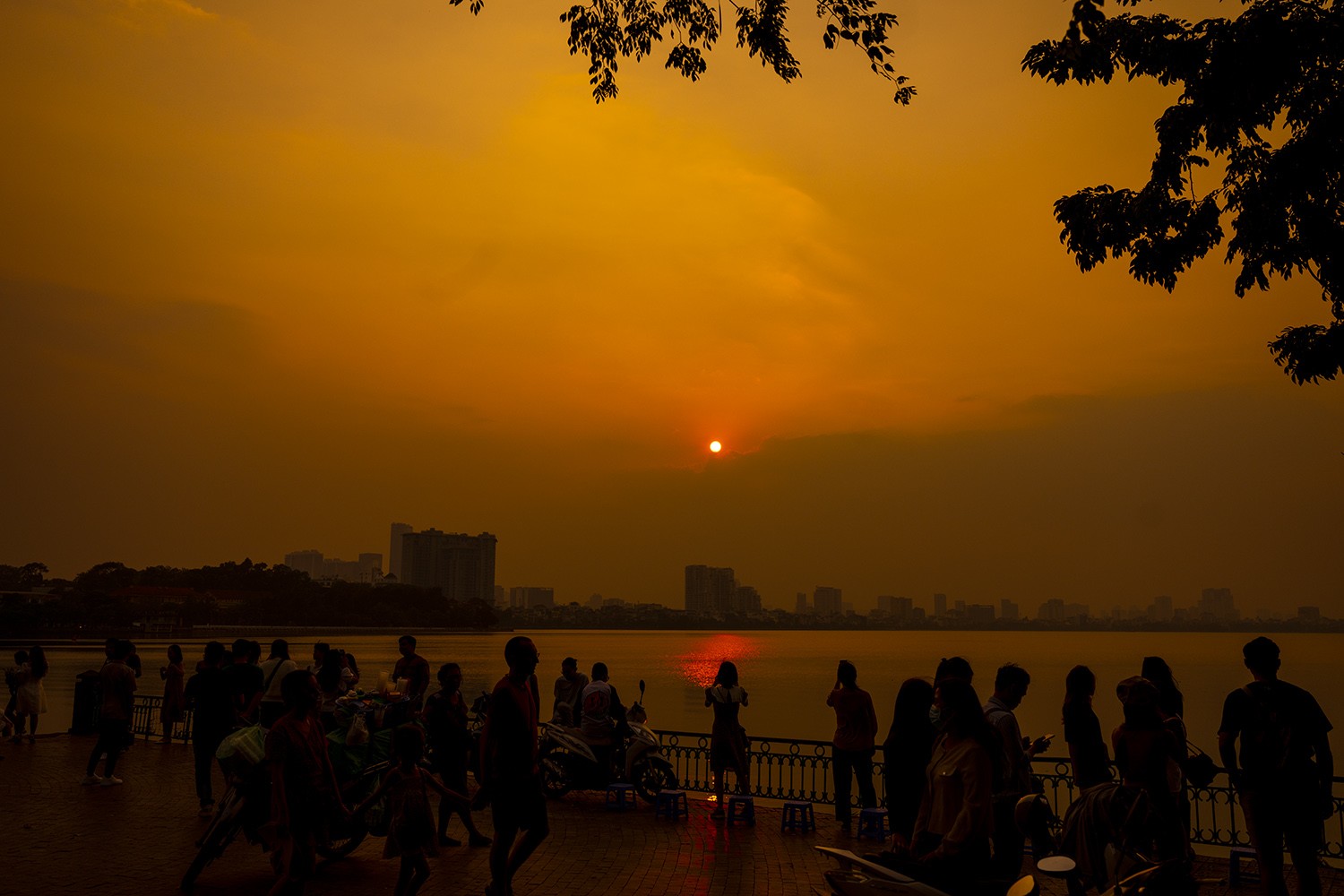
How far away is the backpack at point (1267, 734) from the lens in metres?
7.11

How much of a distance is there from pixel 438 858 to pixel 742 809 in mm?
3770

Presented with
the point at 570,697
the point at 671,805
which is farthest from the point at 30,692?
the point at 671,805

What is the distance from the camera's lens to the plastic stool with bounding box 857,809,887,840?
36.1ft

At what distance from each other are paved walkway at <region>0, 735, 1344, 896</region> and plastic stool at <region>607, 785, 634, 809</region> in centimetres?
23

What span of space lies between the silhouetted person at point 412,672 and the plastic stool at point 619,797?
8.93 ft

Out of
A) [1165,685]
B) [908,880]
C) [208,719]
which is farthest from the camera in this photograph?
[208,719]

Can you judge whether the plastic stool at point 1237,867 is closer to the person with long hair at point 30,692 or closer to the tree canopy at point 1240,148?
the tree canopy at point 1240,148

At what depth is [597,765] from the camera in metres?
13.3

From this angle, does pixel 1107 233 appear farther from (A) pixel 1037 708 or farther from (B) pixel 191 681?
(A) pixel 1037 708

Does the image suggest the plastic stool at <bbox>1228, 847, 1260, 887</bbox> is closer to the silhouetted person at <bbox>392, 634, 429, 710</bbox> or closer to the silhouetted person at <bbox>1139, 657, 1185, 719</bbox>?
the silhouetted person at <bbox>1139, 657, 1185, 719</bbox>

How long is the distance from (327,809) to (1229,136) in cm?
978

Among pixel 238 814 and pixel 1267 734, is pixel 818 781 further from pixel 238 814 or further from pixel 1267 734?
pixel 238 814

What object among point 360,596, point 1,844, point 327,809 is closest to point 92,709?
point 1,844

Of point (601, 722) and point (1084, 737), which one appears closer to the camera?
point (1084, 737)
